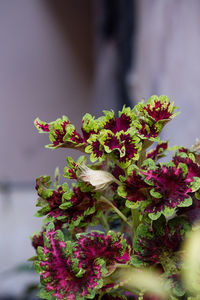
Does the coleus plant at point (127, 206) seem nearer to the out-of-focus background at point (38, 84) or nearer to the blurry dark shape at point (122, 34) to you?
the blurry dark shape at point (122, 34)

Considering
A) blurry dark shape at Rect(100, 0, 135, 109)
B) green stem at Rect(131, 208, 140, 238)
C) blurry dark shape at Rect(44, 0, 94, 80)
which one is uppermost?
blurry dark shape at Rect(44, 0, 94, 80)

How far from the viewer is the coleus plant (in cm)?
38

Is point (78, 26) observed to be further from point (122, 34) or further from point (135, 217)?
point (135, 217)

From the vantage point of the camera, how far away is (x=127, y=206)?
388mm

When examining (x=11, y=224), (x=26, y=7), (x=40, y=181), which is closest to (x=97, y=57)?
(x=26, y=7)

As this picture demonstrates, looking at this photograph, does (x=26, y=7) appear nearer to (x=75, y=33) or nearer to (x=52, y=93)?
(x=75, y=33)

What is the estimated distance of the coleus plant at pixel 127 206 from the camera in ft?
1.26

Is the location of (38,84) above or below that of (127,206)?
above

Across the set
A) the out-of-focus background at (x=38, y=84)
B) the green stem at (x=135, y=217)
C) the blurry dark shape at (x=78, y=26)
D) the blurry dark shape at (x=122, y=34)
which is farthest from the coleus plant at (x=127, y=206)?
the blurry dark shape at (x=78, y=26)

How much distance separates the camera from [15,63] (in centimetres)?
360

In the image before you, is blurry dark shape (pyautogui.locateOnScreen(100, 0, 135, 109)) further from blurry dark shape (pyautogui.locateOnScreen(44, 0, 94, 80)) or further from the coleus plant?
the coleus plant

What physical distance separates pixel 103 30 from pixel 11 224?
202cm

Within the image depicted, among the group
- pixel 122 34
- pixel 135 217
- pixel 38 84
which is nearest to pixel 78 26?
pixel 38 84

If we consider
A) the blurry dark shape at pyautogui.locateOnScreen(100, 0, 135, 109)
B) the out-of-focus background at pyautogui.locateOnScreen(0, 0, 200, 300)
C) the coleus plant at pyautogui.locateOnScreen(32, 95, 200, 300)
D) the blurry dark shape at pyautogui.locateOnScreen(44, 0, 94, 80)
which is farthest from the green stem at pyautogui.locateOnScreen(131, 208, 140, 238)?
the blurry dark shape at pyautogui.locateOnScreen(44, 0, 94, 80)
